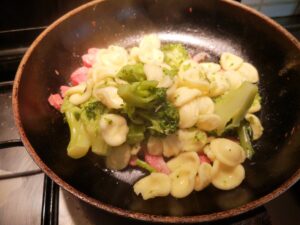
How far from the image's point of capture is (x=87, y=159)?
1205mm

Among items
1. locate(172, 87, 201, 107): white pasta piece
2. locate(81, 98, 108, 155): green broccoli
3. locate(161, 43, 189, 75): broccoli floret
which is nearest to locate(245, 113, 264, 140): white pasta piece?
locate(172, 87, 201, 107): white pasta piece

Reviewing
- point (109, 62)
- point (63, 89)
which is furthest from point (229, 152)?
point (63, 89)

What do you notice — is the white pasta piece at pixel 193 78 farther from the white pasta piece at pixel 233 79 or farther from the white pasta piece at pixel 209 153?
the white pasta piece at pixel 209 153

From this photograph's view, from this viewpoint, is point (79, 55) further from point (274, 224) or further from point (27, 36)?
point (274, 224)

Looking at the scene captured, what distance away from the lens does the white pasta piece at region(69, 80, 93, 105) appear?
1261 mm

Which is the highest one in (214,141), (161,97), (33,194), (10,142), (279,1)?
(279,1)

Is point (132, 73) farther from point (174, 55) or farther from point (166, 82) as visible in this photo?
point (174, 55)

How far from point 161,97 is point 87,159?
0.37 metres

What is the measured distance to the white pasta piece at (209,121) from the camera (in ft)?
3.92

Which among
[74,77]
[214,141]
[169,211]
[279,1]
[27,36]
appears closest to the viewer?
[169,211]

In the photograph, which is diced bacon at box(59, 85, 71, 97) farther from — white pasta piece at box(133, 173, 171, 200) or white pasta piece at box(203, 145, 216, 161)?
white pasta piece at box(203, 145, 216, 161)

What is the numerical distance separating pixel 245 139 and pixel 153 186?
414 millimetres

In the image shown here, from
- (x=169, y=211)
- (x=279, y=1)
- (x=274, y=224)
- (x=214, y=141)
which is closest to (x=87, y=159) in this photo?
(x=169, y=211)

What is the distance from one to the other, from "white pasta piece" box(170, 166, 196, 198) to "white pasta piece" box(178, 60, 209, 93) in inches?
12.5
